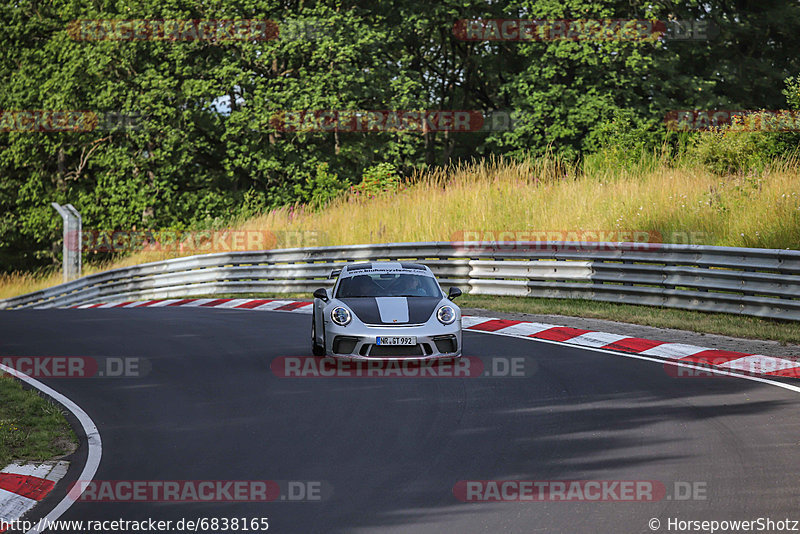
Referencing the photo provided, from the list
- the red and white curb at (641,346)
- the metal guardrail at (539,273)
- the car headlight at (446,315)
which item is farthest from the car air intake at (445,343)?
the metal guardrail at (539,273)

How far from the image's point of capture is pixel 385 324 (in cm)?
1202

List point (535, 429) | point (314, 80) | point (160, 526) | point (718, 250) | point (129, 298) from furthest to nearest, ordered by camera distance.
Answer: point (314, 80), point (129, 298), point (718, 250), point (535, 429), point (160, 526)

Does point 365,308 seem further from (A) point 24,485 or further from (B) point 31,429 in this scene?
(A) point 24,485

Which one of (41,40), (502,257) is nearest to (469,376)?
(502,257)

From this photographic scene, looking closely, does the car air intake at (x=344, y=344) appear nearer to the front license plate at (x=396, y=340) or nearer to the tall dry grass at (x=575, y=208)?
the front license plate at (x=396, y=340)

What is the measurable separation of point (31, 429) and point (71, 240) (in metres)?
23.7

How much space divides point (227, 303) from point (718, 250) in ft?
39.1

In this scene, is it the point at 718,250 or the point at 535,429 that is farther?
the point at 718,250

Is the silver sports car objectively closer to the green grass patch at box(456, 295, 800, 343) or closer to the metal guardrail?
the green grass patch at box(456, 295, 800, 343)

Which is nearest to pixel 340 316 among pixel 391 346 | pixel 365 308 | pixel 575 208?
pixel 365 308

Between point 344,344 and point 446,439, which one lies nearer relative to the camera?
point 446,439

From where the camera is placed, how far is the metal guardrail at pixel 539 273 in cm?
1533

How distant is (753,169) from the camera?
2039 centimetres

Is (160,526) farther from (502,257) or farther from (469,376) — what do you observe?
(502,257)
